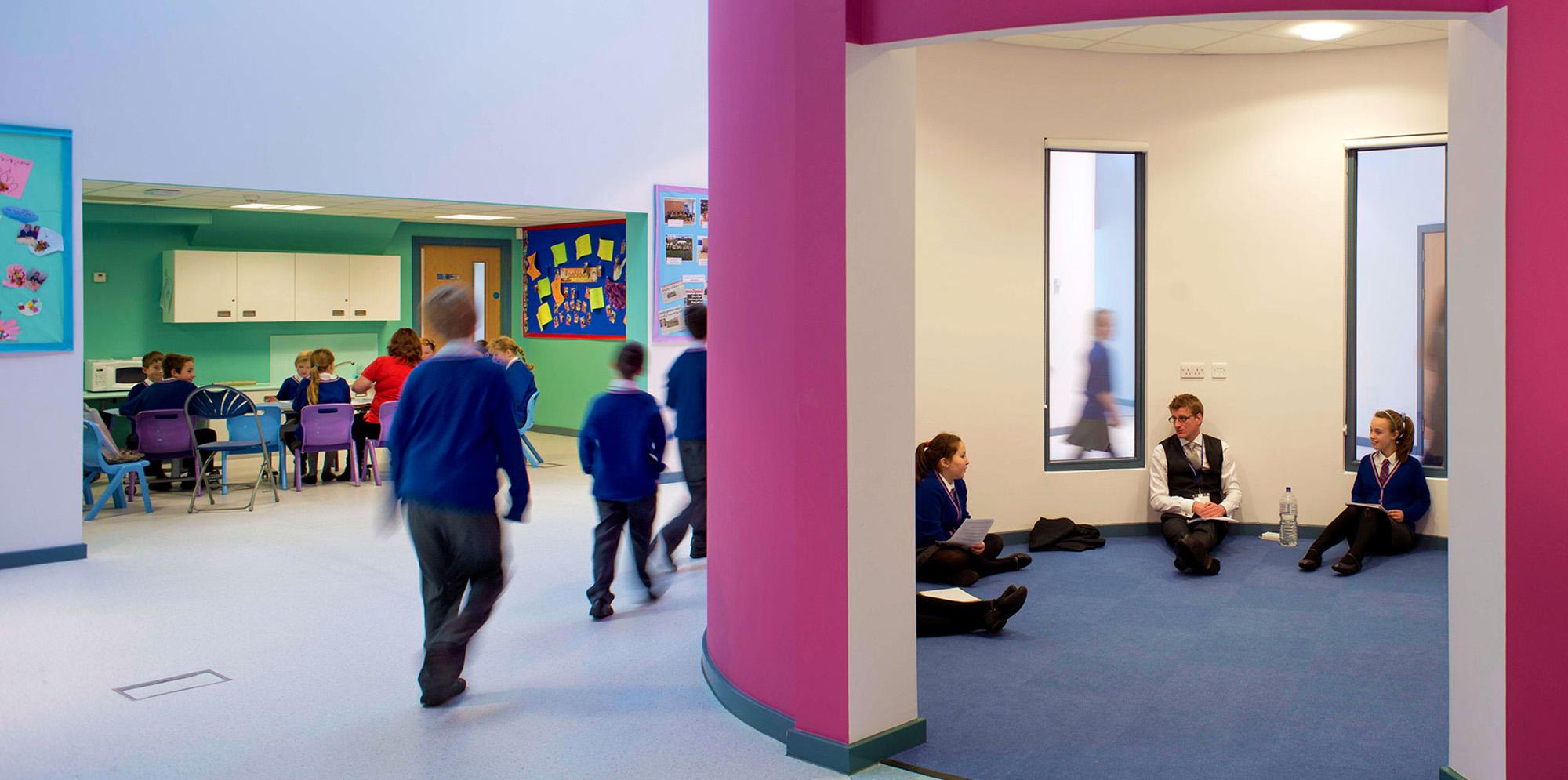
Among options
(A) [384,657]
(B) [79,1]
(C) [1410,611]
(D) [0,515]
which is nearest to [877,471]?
(A) [384,657]

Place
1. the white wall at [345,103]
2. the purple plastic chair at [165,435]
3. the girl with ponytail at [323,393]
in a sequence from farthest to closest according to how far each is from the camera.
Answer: the girl with ponytail at [323,393], the purple plastic chair at [165,435], the white wall at [345,103]

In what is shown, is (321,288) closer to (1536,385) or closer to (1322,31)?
(1322,31)

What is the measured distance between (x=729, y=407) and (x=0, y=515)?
4.90m

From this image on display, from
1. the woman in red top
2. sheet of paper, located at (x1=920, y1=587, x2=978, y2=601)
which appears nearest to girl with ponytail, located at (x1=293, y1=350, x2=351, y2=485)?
the woman in red top

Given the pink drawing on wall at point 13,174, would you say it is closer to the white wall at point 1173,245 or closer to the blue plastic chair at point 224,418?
the blue plastic chair at point 224,418

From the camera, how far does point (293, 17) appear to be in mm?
8531

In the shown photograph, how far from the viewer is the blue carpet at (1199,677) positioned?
4.17 m

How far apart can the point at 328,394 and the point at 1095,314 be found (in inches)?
245

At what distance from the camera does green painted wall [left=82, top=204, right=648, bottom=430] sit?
1097 centimetres

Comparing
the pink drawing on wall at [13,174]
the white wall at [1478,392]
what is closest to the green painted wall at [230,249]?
the pink drawing on wall at [13,174]

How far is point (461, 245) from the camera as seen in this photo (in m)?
13.9

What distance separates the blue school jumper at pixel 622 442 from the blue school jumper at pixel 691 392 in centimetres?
80

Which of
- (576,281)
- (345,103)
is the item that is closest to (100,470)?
(345,103)

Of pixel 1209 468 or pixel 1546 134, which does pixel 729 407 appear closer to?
pixel 1546 134
